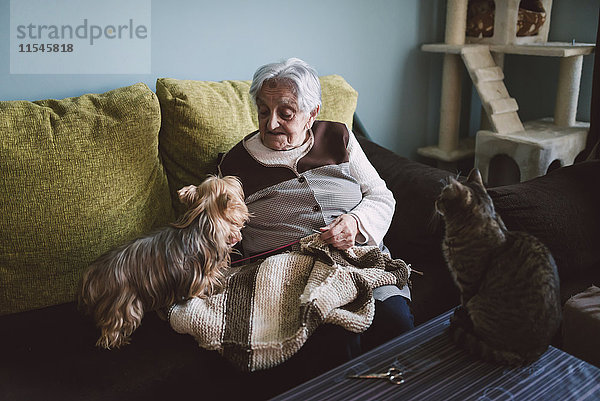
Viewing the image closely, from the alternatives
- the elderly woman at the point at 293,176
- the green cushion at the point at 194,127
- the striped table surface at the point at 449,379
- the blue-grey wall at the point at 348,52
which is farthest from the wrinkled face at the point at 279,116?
the striped table surface at the point at 449,379

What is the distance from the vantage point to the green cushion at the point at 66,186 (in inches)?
62.1

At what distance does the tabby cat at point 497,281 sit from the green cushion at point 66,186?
1.03 m

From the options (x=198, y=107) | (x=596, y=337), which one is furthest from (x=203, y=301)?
(x=596, y=337)

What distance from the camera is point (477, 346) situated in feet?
4.13

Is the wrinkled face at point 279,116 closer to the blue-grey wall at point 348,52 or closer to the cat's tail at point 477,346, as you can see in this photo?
the blue-grey wall at point 348,52

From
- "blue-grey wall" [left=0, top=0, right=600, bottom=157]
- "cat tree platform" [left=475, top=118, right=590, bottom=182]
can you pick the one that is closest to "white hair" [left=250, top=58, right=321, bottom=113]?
"blue-grey wall" [left=0, top=0, right=600, bottom=157]

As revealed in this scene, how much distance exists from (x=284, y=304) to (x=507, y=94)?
1.98 metres

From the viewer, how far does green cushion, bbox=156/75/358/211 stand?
189cm

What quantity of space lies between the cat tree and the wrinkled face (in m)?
1.29

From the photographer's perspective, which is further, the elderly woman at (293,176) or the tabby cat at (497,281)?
the elderly woman at (293,176)

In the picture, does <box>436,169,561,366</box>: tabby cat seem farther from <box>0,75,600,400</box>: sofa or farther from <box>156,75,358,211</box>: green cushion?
<box>156,75,358,211</box>: green cushion

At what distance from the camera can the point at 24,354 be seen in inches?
57.4

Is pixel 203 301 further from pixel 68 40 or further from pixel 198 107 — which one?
pixel 68 40

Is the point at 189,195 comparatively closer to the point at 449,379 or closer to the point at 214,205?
the point at 214,205
